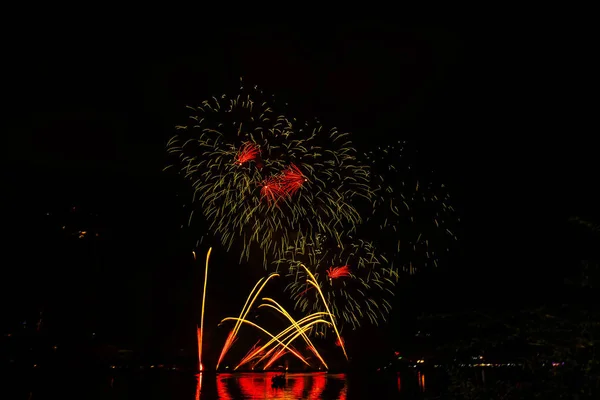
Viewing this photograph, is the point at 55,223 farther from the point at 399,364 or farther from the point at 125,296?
the point at 399,364

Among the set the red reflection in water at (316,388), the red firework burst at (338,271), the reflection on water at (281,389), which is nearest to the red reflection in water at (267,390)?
the reflection on water at (281,389)

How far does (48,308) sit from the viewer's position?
34812 millimetres

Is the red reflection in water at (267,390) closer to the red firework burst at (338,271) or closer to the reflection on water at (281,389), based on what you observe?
the reflection on water at (281,389)

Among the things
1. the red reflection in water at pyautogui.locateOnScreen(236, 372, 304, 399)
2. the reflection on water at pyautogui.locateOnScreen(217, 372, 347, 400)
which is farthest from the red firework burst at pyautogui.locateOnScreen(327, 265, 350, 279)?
the red reflection in water at pyautogui.locateOnScreen(236, 372, 304, 399)

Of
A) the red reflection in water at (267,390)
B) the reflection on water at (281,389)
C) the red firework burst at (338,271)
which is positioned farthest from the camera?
the red firework burst at (338,271)

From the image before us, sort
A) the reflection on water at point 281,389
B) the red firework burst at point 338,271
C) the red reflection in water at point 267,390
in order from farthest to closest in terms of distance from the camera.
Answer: the red firework burst at point 338,271, the reflection on water at point 281,389, the red reflection in water at point 267,390

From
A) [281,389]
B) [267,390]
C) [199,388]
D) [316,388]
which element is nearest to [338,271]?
[316,388]

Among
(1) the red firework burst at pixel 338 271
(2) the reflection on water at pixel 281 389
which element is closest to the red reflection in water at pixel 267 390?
(2) the reflection on water at pixel 281 389

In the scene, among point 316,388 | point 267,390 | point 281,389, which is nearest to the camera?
point 267,390

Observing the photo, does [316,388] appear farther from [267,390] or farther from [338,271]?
[338,271]

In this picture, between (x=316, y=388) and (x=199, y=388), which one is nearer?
(x=199, y=388)

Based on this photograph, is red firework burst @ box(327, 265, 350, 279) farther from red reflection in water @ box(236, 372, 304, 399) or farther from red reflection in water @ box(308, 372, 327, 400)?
red reflection in water @ box(236, 372, 304, 399)

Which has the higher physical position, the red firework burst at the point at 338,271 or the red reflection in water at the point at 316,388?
the red firework burst at the point at 338,271

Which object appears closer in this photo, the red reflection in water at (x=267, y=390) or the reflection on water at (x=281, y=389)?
the red reflection in water at (x=267, y=390)
